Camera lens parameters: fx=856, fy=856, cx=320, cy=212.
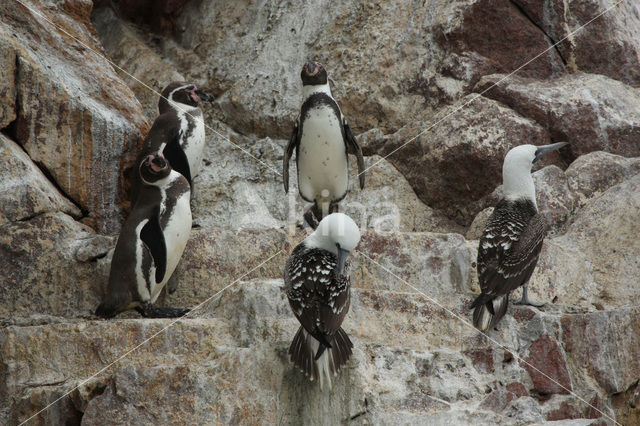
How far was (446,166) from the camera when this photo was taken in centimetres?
756

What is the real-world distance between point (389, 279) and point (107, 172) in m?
2.53

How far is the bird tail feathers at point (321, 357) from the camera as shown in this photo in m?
4.50

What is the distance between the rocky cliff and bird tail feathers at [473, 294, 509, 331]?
2.9 inches

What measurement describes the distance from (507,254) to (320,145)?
6.70 ft

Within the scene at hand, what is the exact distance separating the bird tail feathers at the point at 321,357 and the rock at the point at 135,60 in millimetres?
4482

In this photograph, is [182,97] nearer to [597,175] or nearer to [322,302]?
[322,302]

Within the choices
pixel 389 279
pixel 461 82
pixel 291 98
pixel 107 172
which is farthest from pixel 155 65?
pixel 389 279

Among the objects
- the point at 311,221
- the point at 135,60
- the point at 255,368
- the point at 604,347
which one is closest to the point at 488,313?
the point at 604,347

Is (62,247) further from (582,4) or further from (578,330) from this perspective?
(582,4)

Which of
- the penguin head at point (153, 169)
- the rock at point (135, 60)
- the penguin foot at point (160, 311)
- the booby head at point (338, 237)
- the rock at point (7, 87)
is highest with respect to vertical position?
the rock at point (135, 60)

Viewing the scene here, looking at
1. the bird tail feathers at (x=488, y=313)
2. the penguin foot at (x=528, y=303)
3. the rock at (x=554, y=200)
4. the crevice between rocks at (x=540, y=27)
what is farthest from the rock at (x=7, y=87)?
the crevice between rocks at (x=540, y=27)

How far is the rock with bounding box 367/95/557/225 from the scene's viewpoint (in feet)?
24.5

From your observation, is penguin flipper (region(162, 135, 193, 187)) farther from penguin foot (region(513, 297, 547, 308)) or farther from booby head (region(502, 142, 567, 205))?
penguin foot (region(513, 297, 547, 308))

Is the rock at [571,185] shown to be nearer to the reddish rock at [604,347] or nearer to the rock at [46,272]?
the reddish rock at [604,347]
